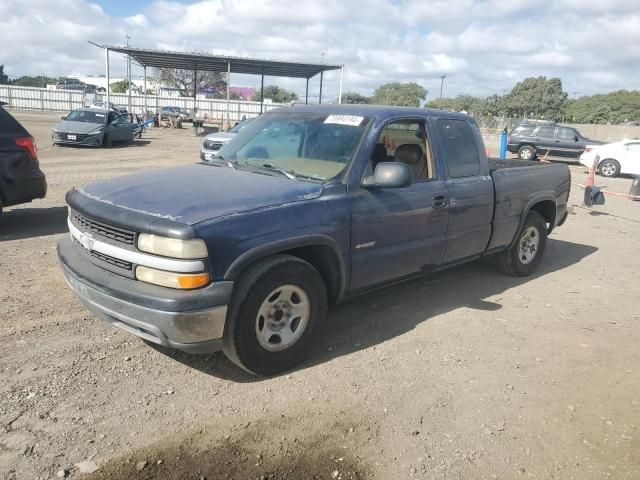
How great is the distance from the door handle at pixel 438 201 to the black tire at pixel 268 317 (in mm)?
1374

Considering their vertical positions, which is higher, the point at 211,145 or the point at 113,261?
the point at 211,145

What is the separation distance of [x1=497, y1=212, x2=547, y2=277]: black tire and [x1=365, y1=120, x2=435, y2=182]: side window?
1.83m

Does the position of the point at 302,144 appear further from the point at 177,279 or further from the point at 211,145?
the point at 211,145

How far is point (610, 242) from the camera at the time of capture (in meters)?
8.23

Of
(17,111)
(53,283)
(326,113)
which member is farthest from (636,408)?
(17,111)

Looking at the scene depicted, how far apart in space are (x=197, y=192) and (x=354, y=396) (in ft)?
5.59

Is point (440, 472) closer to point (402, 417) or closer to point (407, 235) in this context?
point (402, 417)

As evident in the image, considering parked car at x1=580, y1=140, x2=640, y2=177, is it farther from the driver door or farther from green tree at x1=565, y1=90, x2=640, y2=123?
green tree at x1=565, y1=90, x2=640, y2=123

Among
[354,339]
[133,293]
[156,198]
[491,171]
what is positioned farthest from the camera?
[491,171]

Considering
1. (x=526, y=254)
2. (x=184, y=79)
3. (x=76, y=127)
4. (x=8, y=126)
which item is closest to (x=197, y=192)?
(x=526, y=254)

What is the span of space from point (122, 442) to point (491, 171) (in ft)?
13.8

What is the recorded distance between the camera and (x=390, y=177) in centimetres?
370

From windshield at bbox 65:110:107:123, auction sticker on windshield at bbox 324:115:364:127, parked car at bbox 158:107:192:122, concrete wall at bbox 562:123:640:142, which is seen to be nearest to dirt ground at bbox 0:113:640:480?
auction sticker on windshield at bbox 324:115:364:127

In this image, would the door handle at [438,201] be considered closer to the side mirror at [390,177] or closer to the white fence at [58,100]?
the side mirror at [390,177]
